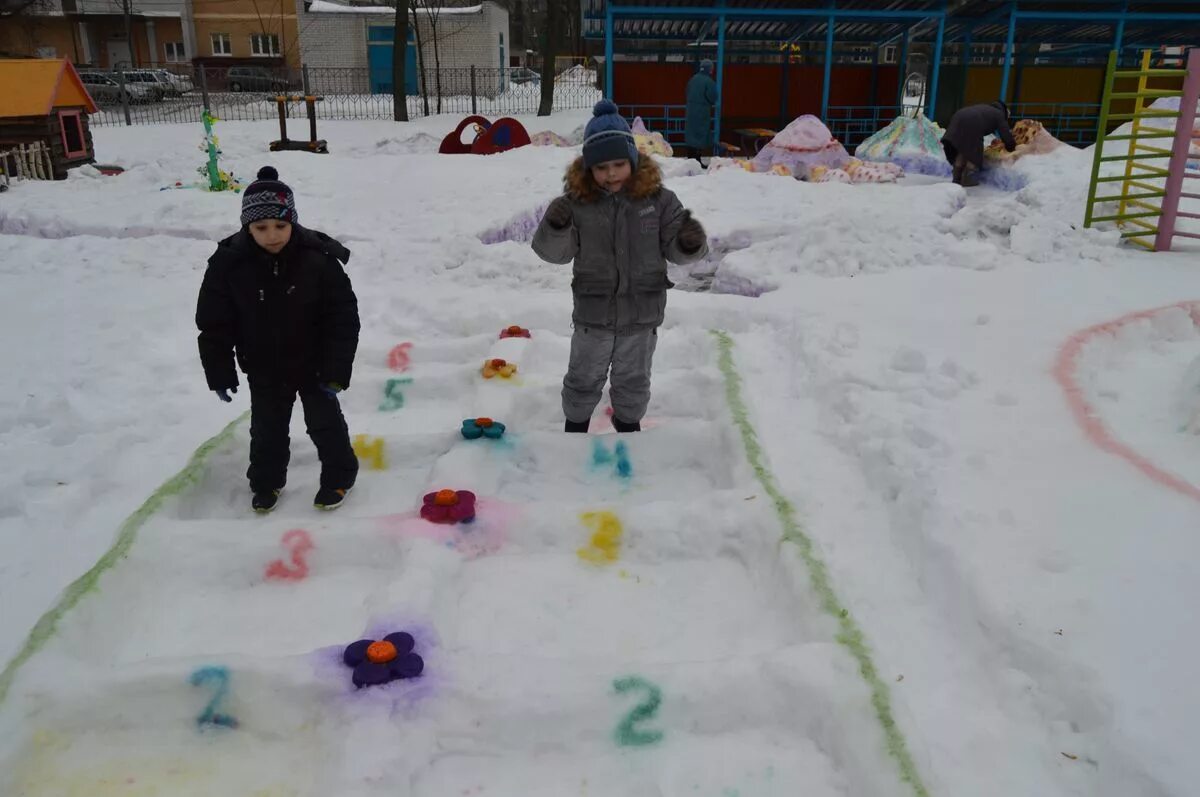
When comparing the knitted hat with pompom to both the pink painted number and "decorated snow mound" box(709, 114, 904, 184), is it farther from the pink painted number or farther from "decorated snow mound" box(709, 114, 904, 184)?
"decorated snow mound" box(709, 114, 904, 184)

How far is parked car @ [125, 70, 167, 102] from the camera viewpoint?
3123cm

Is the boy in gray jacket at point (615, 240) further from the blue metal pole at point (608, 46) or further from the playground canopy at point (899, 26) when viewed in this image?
the blue metal pole at point (608, 46)

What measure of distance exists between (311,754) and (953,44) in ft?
68.2

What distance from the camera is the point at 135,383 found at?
4727 millimetres

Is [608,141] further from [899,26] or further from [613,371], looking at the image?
[899,26]

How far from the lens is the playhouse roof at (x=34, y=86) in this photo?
12.5 meters

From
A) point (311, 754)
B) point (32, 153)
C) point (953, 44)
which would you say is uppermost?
point (953, 44)

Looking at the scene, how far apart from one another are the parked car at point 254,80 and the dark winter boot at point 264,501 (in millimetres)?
33100

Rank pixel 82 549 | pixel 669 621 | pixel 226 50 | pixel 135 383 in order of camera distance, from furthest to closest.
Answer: pixel 226 50
pixel 135 383
pixel 82 549
pixel 669 621

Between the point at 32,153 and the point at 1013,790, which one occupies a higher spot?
the point at 32,153

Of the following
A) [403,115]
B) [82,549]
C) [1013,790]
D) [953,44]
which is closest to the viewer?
[1013,790]

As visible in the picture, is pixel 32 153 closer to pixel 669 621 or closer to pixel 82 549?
pixel 82 549

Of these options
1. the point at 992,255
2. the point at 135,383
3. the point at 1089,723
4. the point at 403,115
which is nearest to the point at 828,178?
the point at 992,255

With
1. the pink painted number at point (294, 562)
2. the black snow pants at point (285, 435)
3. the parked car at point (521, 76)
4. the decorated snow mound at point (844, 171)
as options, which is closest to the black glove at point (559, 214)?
the black snow pants at point (285, 435)
